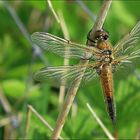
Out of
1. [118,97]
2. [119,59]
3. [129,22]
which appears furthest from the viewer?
[129,22]

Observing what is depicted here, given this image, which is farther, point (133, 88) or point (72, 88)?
point (133, 88)

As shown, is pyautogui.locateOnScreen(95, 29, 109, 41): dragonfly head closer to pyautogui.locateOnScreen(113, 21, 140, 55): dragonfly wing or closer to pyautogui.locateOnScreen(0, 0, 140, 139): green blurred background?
pyautogui.locateOnScreen(113, 21, 140, 55): dragonfly wing

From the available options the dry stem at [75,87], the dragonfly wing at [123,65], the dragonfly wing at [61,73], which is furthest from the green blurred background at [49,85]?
the dry stem at [75,87]

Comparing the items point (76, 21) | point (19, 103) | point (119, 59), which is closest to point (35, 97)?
point (19, 103)

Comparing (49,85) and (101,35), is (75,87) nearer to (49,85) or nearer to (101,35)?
(101,35)

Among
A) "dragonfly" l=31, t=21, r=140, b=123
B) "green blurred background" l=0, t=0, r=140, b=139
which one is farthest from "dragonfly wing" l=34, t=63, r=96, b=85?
"green blurred background" l=0, t=0, r=140, b=139

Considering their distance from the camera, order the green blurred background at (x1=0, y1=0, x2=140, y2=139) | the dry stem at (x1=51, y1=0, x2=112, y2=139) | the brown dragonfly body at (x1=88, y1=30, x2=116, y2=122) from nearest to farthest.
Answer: the dry stem at (x1=51, y1=0, x2=112, y2=139) < the brown dragonfly body at (x1=88, y1=30, x2=116, y2=122) < the green blurred background at (x1=0, y1=0, x2=140, y2=139)

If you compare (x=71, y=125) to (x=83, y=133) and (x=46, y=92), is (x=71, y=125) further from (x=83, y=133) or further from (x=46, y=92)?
(x=46, y=92)
